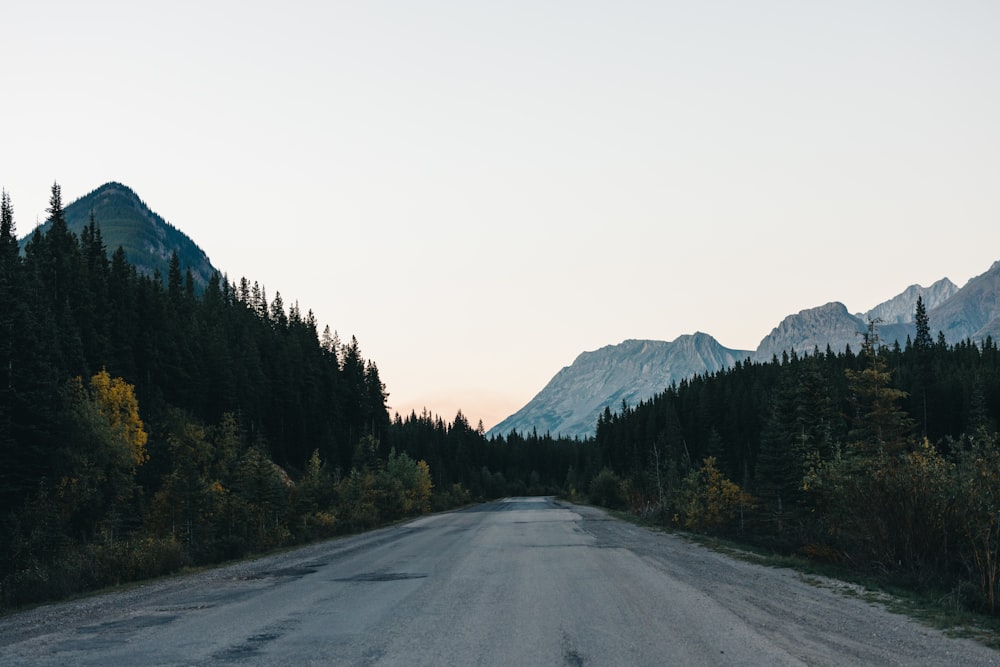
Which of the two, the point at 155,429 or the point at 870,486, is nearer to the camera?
the point at 870,486

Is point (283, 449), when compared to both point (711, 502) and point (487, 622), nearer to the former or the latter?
point (711, 502)

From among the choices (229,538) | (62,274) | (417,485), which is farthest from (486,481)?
(229,538)

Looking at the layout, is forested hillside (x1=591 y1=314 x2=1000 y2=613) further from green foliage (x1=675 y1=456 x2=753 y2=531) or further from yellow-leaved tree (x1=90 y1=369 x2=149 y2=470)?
yellow-leaved tree (x1=90 y1=369 x2=149 y2=470)

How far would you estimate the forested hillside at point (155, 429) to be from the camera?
32.0 metres

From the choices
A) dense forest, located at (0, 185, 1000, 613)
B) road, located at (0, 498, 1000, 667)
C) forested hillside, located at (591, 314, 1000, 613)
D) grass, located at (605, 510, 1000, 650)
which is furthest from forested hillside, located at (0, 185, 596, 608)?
forested hillside, located at (591, 314, 1000, 613)

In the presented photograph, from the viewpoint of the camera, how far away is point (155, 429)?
210 feet

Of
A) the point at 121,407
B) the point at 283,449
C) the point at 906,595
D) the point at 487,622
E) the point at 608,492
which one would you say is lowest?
the point at 608,492

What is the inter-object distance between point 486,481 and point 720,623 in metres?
152

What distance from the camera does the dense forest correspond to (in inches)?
647

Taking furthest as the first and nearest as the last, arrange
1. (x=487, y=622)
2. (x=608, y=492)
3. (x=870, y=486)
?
1. (x=608, y=492)
2. (x=870, y=486)
3. (x=487, y=622)

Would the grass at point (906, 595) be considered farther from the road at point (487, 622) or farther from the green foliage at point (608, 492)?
the green foliage at point (608, 492)

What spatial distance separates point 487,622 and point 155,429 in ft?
199

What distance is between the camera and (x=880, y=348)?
3547 cm

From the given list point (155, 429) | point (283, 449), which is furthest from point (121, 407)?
point (283, 449)
